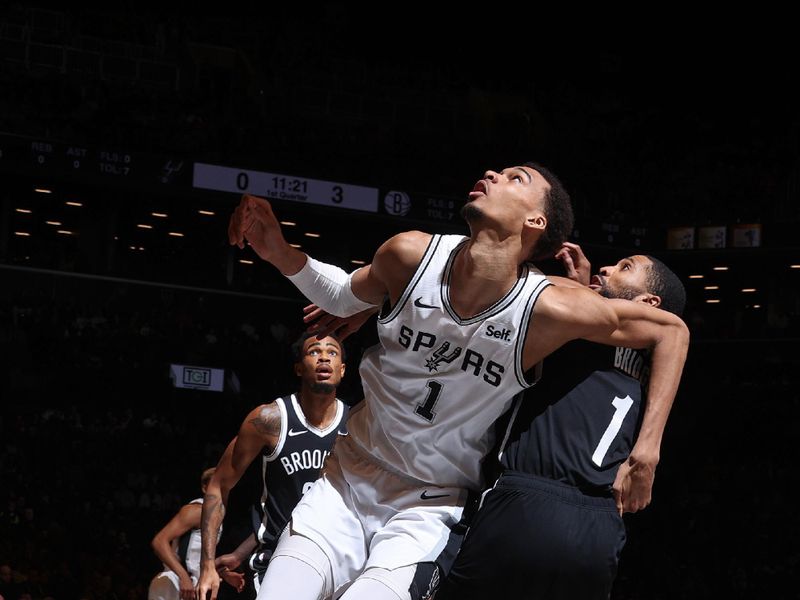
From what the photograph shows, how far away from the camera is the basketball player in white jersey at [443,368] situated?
131 inches

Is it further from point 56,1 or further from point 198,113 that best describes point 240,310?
point 56,1

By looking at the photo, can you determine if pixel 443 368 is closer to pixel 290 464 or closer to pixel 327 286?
pixel 327 286

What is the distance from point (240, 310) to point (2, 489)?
586cm

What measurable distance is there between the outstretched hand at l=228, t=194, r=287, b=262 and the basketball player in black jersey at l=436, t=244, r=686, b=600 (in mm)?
1010

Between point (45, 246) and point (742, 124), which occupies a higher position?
point (742, 124)

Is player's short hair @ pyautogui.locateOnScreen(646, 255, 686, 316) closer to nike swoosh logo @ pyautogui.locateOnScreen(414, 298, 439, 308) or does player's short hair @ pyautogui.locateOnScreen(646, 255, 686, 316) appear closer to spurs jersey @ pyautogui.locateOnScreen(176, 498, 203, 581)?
nike swoosh logo @ pyautogui.locateOnScreen(414, 298, 439, 308)

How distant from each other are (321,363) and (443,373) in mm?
2569

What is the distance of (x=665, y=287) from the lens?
12.5 ft

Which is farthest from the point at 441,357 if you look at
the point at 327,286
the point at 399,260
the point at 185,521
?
the point at 185,521

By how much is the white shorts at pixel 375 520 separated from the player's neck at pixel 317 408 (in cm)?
242

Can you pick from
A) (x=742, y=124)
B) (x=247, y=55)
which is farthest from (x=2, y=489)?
(x=742, y=124)

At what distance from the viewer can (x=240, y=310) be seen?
18.9 m

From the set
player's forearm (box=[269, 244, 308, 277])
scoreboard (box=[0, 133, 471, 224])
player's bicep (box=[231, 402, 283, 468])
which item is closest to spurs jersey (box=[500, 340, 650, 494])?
player's forearm (box=[269, 244, 308, 277])

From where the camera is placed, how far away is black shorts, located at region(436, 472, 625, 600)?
3.22 metres
